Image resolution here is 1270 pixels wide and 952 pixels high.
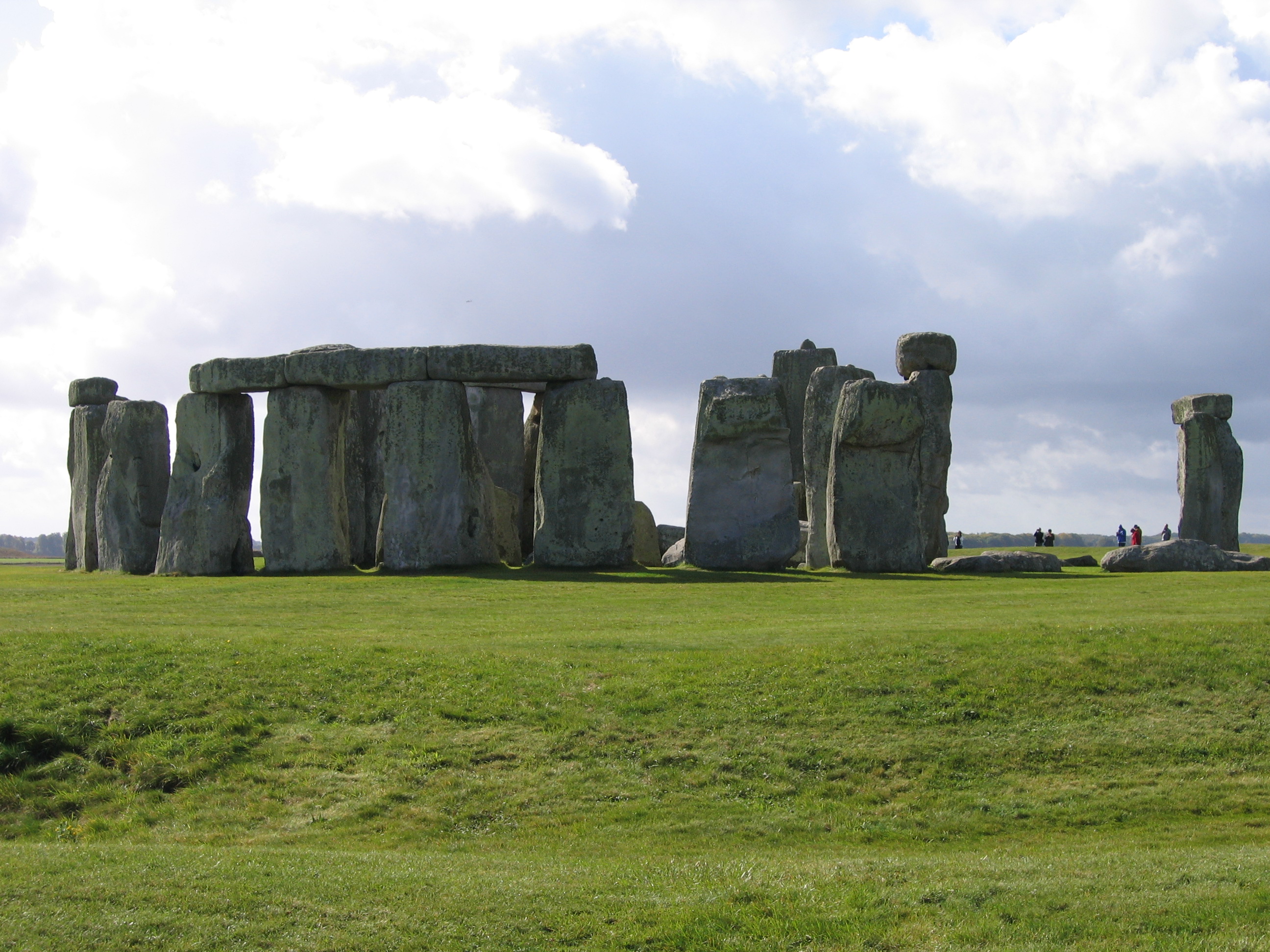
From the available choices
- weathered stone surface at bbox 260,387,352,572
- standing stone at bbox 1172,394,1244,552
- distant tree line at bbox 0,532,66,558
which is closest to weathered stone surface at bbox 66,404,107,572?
weathered stone surface at bbox 260,387,352,572

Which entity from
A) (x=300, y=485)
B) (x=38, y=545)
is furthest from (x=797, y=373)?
(x=38, y=545)

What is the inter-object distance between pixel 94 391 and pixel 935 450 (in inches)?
806

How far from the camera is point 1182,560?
26234mm

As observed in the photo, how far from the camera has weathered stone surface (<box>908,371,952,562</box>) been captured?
101ft

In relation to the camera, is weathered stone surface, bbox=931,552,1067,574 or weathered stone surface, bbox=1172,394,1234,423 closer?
weathered stone surface, bbox=931,552,1067,574

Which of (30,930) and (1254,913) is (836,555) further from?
(30,930)

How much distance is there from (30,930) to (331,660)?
22.8 feet

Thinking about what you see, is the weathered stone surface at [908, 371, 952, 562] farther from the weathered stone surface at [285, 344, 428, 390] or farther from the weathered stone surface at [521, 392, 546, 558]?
the weathered stone surface at [285, 344, 428, 390]

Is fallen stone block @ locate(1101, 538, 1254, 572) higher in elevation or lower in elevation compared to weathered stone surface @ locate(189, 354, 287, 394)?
lower

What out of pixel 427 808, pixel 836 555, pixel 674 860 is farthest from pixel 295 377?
pixel 674 860

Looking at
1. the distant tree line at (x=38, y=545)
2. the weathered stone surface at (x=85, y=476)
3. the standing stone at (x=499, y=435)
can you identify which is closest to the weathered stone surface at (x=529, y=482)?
the standing stone at (x=499, y=435)

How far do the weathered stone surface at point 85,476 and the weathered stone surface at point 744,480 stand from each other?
1456 centimetres

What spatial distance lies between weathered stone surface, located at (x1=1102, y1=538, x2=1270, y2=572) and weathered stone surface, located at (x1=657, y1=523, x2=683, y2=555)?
511 inches

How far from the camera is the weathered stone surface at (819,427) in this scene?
29.9m
